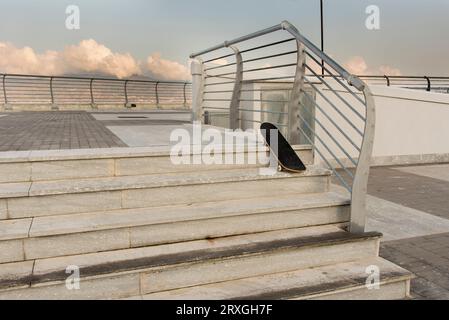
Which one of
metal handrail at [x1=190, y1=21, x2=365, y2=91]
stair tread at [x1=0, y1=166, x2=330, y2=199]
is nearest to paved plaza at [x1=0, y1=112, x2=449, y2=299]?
stair tread at [x1=0, y1=166, x2=330, y2=199]

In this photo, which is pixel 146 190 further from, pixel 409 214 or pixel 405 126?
pixel 405 126

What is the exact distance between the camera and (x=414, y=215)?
16.5 ft

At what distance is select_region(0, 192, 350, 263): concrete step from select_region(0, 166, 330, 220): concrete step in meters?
0.08

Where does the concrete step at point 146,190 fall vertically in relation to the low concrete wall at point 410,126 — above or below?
below

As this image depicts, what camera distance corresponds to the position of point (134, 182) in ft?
11.6

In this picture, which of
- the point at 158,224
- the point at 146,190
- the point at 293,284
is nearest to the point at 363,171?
the point at 293,284

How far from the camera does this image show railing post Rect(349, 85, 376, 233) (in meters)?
3.37

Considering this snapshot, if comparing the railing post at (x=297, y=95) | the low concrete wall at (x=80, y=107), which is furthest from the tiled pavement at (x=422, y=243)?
the low concrete wall at (x=80, y=107)

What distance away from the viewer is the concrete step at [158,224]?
2930mm

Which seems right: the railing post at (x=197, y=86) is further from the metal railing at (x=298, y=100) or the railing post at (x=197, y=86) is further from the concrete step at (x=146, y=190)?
the concrete step at (x=146, y=190)

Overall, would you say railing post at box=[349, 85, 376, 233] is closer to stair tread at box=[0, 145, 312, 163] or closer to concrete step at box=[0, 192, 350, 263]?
concrete step at box=[0, 192, 350, 263]

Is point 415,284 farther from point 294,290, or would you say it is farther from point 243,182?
point 243,182

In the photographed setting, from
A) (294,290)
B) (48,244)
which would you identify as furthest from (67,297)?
(294,290)

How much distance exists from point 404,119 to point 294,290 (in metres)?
7.04
